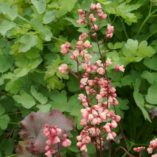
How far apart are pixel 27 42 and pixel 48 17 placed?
0.40ft

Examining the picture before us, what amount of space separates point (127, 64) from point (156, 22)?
21 cm

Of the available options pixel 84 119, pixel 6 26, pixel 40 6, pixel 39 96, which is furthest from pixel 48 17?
pixel 84 119

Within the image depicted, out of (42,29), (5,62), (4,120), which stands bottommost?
(4,120)

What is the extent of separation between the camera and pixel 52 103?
→ 5.41 feet

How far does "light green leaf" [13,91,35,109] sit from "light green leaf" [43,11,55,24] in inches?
10.5

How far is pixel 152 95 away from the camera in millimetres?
1614

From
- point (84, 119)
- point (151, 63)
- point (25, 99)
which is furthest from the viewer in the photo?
point (151, 63)

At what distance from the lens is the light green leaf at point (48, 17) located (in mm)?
1676

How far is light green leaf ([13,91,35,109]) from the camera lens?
158cm

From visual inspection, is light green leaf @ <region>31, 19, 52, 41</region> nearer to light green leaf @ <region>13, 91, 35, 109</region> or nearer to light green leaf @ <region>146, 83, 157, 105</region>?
light green leaf @ <region>13, 91, 35, 109</region>

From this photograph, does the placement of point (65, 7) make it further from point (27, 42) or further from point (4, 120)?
point (4, 120)

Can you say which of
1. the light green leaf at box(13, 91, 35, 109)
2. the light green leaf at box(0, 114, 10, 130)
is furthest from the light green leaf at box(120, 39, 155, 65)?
the light green leaf at box(0, 114, 10, 130)

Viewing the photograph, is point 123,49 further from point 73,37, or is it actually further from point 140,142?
point 140,142

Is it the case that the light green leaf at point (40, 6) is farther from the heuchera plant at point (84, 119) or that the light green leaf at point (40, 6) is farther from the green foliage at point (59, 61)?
the heuchera plant at point (84, 119)
